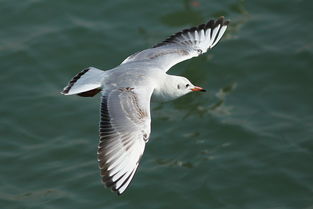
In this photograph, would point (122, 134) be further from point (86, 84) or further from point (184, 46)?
point (184, 46)

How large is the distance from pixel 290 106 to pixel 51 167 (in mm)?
3128

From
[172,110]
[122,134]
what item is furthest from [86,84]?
[172,110]

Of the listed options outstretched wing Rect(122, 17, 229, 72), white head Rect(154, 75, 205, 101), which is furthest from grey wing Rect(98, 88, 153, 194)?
outstretched wing Rect(122, 17, 229, 72)

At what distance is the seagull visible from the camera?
19.7ft

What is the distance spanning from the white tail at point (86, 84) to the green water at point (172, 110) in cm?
130

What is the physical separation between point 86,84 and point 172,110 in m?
2.23

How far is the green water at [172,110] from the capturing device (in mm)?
7934

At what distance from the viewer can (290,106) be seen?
9.05m

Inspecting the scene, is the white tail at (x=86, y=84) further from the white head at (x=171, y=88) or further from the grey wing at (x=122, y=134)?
the white head at (x=171, y=88)

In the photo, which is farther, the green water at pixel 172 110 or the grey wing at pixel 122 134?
the green water at pixel 172 110

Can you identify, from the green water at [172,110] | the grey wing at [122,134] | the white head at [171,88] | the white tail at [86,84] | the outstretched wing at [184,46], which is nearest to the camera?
the grey wing at [122,134]

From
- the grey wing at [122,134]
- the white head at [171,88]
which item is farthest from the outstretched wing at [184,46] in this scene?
the grey wing at [122,134]

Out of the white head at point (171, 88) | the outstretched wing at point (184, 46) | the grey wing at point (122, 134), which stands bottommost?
the grey wing at point (122, 134)

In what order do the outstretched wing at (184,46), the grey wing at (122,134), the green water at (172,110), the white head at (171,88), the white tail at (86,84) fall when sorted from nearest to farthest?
the grey wing at (122,134)
the white tail at (86,84)
the white head at (171,88)
the outstretched wing at (184,46)
the green water at (172,110)
